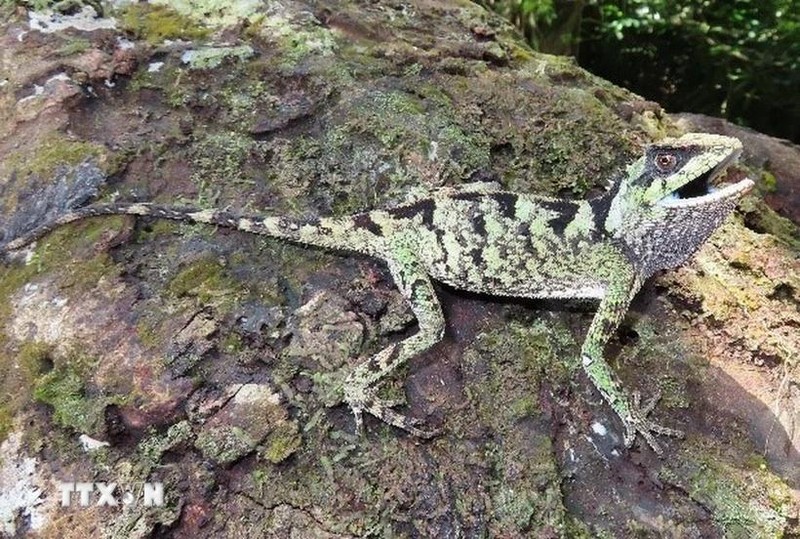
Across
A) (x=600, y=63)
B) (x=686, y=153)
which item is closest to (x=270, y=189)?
(x=686, y=153)

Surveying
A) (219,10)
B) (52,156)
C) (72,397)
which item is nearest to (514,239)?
(72,397)

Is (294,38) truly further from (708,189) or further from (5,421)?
(5,421)

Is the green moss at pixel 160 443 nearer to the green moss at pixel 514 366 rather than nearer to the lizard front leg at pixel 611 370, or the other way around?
the green moss at pixel 514 366

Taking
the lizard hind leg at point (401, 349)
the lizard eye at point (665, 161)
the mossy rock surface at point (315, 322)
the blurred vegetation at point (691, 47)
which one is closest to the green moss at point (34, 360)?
the mossy rock surface at point (315, 322)

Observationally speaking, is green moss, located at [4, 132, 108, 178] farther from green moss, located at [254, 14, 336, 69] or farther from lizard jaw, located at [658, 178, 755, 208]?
lizard jaw, located at [658, 178, 755, 208]

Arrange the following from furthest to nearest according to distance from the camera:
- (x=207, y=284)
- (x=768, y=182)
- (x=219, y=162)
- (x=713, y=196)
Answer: (x=768, y=182), (x=219, y=162), (x=207, y=284), (x=713, y=196)

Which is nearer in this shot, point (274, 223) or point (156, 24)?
point (274, 223)

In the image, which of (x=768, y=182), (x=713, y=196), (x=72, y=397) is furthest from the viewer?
(x=768, y=182)

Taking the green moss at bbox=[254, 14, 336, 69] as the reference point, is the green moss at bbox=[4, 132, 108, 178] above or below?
below

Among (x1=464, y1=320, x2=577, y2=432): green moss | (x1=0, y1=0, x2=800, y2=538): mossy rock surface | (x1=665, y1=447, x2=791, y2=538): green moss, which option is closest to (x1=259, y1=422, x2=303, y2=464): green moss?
(x1=0, y1=0, x2=800, y2=538): mossy rock surface
